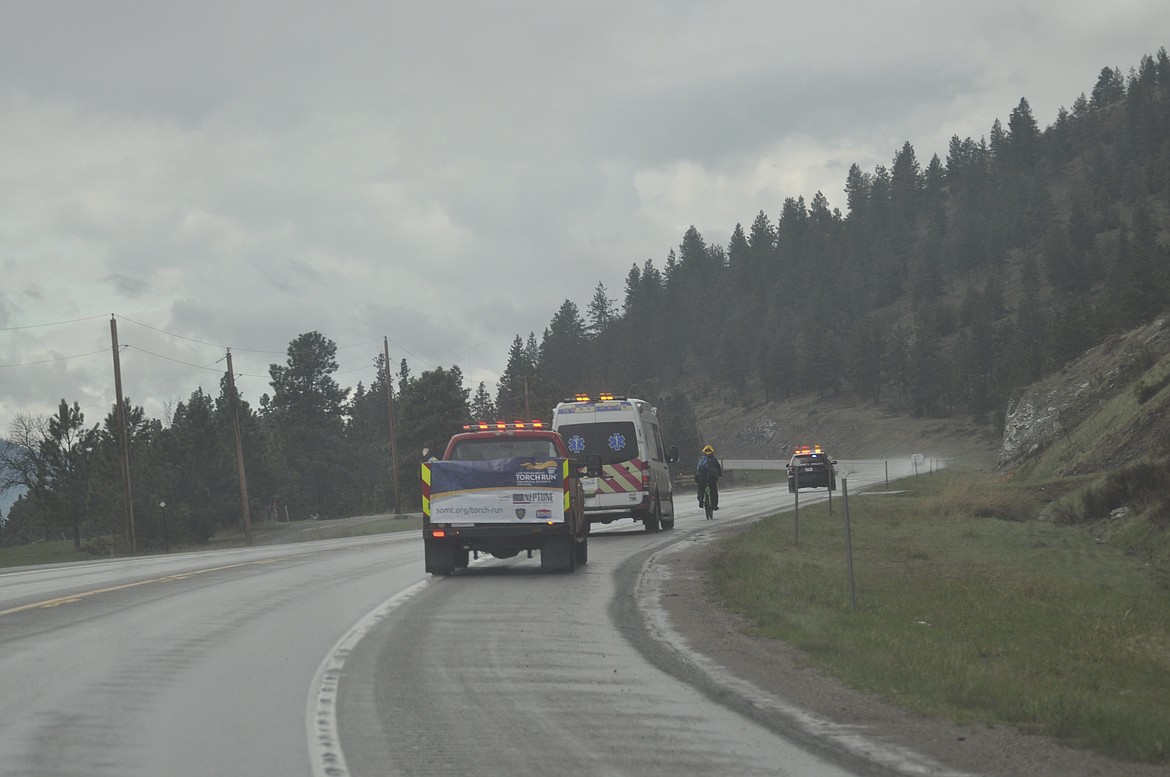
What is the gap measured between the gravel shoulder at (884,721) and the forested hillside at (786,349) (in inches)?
1662

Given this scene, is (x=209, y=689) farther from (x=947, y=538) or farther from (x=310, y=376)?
(x=310, y=376)


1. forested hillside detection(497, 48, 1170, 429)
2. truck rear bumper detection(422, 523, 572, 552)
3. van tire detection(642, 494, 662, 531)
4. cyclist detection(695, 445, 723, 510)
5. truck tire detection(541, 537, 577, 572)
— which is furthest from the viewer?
forested hillside detection(497, 48, 1170, 429)

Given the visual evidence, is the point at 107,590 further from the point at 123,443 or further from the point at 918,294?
the point at 918,294

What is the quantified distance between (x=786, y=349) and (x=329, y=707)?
493ft

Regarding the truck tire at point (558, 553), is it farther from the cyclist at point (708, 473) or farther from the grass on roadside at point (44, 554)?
the grass on roadside at point (44, 554)

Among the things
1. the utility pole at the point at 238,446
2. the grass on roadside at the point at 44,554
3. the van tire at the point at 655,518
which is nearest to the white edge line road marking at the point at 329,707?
the van tire at the point at 655,518

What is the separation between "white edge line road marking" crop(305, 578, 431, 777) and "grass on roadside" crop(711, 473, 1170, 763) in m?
3.73

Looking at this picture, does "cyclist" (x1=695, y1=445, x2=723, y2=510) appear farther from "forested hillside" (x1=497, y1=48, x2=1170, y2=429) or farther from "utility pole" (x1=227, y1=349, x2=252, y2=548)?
"forested hillside" (x1=497, y1=48, x2=1170, y2=429)

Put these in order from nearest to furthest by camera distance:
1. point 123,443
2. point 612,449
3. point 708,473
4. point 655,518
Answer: point 612,449, point 655,518, point 708,473, point 123,443

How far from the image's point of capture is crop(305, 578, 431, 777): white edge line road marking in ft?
22.5

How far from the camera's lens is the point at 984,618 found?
1378cm

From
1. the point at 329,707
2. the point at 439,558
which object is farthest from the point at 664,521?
the point at 329,707

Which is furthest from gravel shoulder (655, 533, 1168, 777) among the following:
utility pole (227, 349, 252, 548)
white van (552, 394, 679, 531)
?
utility pole (227, 349, 252, 548)

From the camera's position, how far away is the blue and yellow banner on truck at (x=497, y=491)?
18.3 m
